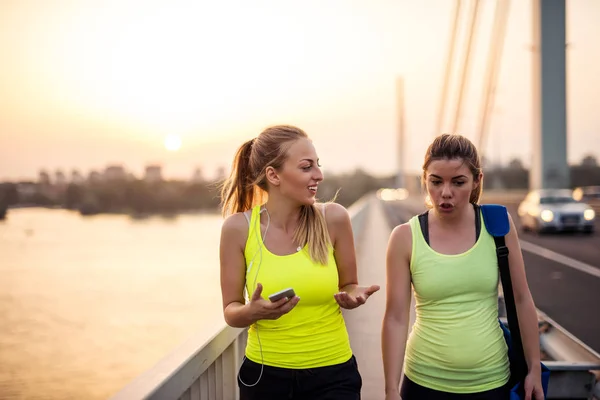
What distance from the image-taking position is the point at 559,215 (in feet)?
71.1

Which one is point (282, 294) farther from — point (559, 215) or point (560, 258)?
point (559, 215)

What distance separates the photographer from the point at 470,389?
2303mm

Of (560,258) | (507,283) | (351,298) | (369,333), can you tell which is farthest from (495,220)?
(560,258)

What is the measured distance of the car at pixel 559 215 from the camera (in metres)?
21.5

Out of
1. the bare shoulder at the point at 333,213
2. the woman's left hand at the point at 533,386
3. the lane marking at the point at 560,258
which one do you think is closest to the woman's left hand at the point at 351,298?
the bare shoulder at the point at 333,213

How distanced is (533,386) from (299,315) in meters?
0.87

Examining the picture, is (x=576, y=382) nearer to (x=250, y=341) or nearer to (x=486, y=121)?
(x=250, y=341)

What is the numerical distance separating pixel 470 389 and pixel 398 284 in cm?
44

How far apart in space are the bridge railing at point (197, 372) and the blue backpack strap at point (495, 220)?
1.27m

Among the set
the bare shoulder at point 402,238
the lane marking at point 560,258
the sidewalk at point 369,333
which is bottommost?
the lane marking at point 560,258

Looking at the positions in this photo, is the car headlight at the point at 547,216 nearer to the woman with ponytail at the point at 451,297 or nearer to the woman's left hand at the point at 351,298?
the woman with ponytail at the point at 451,297

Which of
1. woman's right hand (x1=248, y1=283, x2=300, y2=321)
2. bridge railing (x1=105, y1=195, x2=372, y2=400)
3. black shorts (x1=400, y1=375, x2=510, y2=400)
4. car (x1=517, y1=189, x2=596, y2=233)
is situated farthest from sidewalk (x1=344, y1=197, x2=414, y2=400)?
car (x1=517, y1=189, x2=596, y2=233)

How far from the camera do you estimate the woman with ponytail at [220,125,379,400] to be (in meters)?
2.36

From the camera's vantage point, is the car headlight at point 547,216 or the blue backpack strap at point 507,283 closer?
the blue backpack strap at point 507,283
